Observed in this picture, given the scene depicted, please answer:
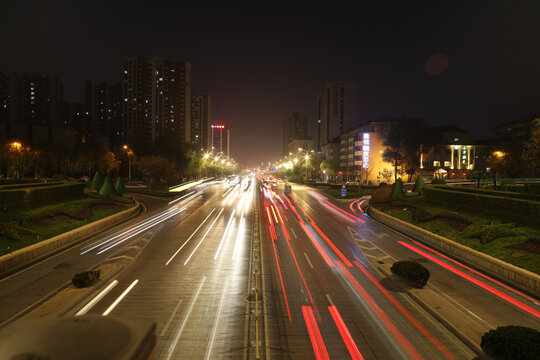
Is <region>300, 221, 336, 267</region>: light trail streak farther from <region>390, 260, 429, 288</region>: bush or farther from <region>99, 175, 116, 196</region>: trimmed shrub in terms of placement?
<region>99, 175, 116, 196</region>: trimmed shrub

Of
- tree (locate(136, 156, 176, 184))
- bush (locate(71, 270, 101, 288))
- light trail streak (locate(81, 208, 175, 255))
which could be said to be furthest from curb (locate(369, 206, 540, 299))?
tree (locate(136, 156, 176, 184))

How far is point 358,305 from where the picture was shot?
13.1 m

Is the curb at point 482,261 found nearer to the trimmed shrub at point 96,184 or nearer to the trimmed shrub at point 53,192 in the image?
the trimmed shrub at point 53,192

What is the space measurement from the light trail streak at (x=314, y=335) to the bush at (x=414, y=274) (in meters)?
5.50

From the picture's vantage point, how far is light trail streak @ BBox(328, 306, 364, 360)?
963cm

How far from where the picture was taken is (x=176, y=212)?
1508 inches

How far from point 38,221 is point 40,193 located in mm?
7342

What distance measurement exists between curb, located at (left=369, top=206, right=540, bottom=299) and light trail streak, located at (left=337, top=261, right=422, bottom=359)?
7.58 m

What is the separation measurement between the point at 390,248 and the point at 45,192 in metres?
31.8

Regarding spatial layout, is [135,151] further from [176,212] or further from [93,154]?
[176,212]

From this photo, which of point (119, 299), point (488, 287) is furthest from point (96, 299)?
point (488, 287)

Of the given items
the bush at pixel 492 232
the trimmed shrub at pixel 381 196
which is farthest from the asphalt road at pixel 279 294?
the trimmed shrub at pixel 381 196

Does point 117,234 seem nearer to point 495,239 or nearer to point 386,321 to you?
point 386,321

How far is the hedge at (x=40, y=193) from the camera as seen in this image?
83.8 ft
